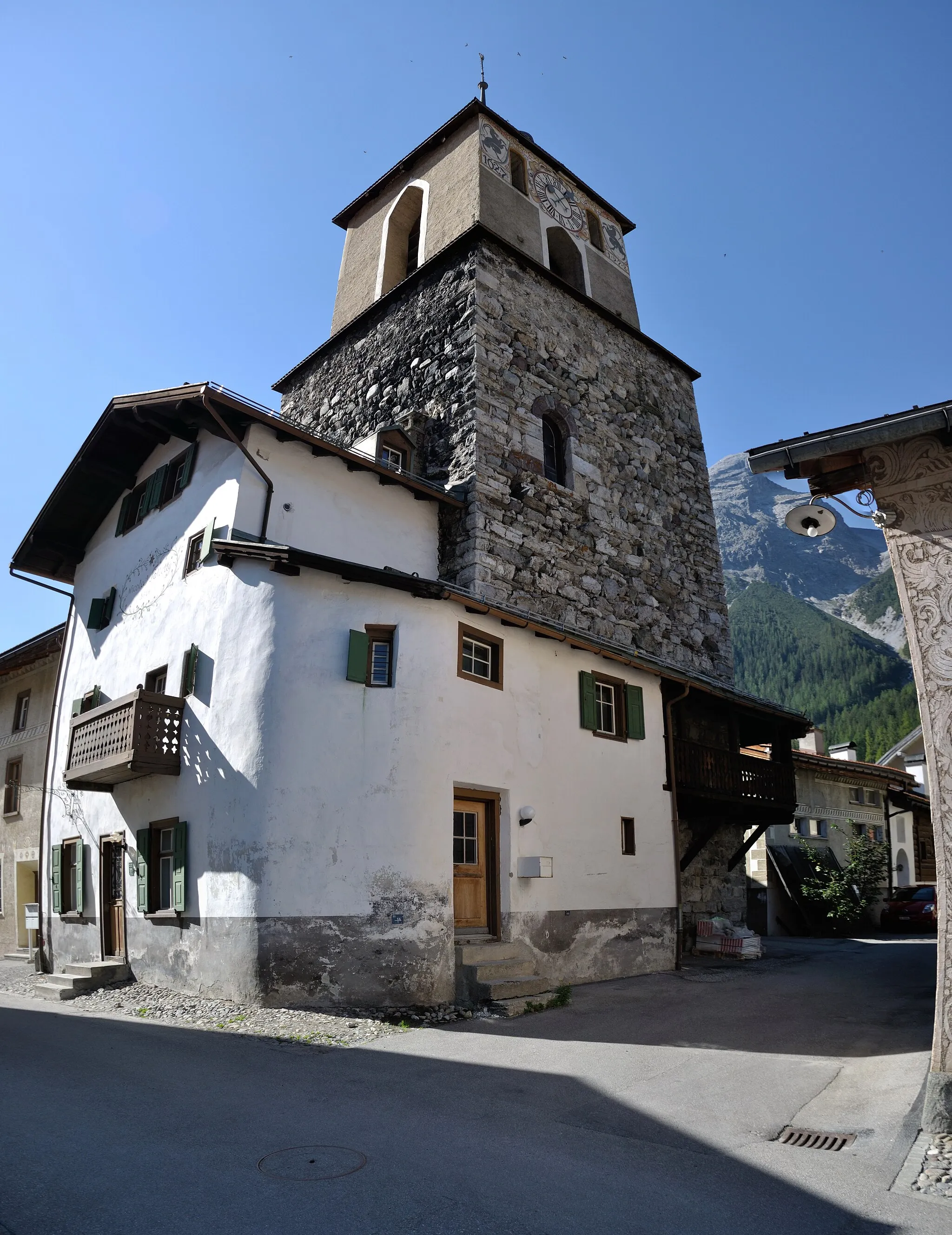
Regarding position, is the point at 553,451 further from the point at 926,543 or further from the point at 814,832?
the point at 814,832

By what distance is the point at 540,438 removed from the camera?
17.6 metres

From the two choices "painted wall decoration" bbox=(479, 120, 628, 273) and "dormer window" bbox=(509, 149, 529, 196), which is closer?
"painted wall decoration" bbox=(479, 120, 628, 273)

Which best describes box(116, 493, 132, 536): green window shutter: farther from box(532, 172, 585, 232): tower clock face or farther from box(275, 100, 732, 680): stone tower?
box(532, 172, 585, 232): tower clock face

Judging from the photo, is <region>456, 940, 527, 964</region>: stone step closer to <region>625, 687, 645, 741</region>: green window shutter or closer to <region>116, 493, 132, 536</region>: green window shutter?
<region>625, 687, 645, 741</region>: green window shutter

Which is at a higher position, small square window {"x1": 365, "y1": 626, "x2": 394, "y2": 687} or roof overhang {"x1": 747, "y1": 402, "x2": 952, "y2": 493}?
roof overhang {"x1": 747, "y1": 402, "x2": 952, "y2": 493}

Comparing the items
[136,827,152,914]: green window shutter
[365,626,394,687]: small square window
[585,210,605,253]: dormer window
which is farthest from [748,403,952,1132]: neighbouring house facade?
[585,210,605,253]: dormer window

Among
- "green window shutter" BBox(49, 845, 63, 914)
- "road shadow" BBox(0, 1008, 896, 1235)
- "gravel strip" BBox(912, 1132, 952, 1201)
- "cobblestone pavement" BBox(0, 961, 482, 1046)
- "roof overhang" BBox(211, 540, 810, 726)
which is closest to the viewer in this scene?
"road shadow" BBox(0, 1008, 896, 1235)

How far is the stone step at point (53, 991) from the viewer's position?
40.7 ft

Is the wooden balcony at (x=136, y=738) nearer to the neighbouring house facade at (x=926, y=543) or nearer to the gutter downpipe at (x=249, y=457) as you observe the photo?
the gutter downpipe at (x=249, y=457)

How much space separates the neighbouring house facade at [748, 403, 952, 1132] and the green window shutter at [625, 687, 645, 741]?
26.5 ft

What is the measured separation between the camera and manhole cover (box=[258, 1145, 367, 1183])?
4805 millimetres

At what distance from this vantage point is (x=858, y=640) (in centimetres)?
10069

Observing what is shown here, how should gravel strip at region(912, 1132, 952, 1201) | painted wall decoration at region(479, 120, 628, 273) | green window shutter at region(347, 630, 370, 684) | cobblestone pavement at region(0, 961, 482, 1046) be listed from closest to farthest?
gravel strip at region(912, 1132, 952, 1201)
cobblestone pavement at region(0, 961, 482, 1046)
green window shutter at region(347, 630, 370, 684)
painted wall decoration at region(479, 120, 628, 273)

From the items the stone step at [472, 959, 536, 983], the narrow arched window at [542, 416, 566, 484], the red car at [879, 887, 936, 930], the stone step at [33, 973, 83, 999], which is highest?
the narrow arched window at [542, 416, 566, 484]
